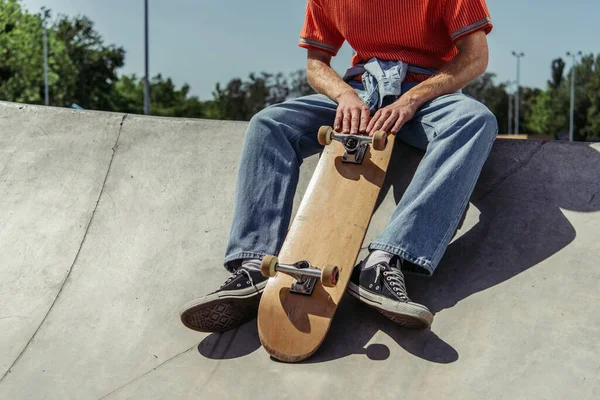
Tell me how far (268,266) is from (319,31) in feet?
5.74

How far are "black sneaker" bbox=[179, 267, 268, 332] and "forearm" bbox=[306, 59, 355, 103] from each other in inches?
45.6

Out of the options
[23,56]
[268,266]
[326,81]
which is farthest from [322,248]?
[23,56]

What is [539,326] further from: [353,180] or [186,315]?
[186,315]

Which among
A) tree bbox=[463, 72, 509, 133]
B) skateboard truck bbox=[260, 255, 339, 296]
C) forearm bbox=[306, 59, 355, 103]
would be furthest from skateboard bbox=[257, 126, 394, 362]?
tree bbox=[463, 72, 509, 133]

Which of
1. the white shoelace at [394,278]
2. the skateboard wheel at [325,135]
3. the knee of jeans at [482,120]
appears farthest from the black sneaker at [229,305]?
the knee of jeans at [482,120]

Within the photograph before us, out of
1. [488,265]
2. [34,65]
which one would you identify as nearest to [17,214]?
[488,265]

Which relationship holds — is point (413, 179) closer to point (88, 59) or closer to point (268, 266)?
point (268, 266)

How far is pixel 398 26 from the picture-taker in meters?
3.80

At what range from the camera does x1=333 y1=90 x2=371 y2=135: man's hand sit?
11.6ft

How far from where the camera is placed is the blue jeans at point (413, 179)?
10.2 feet

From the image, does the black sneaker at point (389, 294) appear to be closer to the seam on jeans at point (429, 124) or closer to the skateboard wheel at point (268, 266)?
the skateboard wheel at point (268, 266)

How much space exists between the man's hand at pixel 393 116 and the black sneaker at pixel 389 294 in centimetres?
72

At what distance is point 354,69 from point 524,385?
83.5 inches

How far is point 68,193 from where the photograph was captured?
442cm
